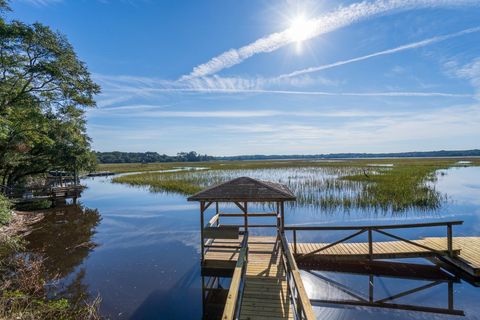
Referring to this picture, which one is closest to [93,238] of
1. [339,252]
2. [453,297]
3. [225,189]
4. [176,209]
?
[176,209]

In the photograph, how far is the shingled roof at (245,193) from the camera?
26.2ft

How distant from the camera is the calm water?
738 centimetres

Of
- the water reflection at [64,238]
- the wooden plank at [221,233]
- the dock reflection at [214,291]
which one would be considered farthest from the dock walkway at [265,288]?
the water reflection at [64,238]

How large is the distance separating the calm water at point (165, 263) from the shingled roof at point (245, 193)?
9.98 feet

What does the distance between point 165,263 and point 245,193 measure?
16.2 ft

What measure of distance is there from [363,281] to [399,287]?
1043 millimetres

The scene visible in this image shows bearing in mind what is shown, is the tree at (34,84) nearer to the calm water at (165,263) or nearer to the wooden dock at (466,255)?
the calm water at (165,263)

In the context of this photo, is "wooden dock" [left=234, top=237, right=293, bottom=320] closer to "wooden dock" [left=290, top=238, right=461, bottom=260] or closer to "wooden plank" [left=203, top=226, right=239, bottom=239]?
"wooden plank" [left=203, top=226, right=239, bottom=239]

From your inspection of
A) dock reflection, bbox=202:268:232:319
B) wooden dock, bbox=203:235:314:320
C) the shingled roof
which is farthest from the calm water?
the shingled roof

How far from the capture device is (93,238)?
45.6 feet

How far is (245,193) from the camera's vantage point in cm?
826

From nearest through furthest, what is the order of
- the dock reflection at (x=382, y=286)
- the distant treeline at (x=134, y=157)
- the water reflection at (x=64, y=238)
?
1. the dock reflection at (x=382, y=286)
2. the water reflection at (x=64, y=238)
3. the distant treeline at (x=134, y=157)

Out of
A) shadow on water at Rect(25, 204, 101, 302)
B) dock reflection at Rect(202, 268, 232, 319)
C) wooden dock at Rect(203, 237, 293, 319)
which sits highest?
wooden dock at Rect(203, 237, 293, 319)

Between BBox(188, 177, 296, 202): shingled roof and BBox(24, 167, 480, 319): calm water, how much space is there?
3.04 metres
